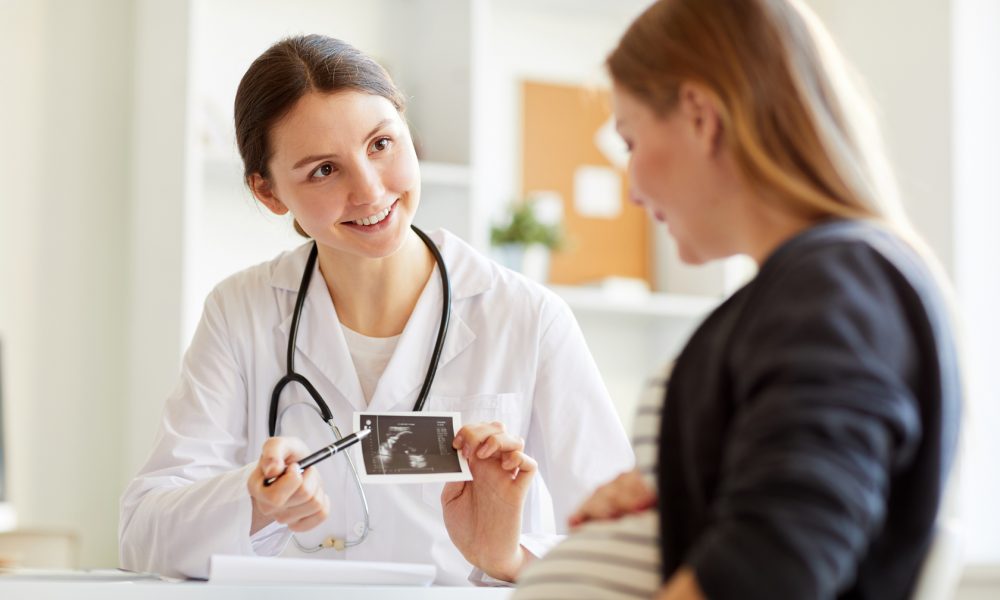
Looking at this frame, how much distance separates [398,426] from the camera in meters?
1.36

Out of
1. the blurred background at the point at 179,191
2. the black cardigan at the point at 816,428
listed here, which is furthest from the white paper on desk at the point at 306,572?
the blurred background at the point at 179,191

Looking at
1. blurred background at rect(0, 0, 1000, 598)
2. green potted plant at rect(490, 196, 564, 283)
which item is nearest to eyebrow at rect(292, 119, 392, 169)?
blurred background at rect(0, 0, 1000, 598)

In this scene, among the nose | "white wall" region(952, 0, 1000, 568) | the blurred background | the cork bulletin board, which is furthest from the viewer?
the cork bulletin board

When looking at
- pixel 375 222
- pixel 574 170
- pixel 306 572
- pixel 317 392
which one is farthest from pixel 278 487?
pixel 574 170

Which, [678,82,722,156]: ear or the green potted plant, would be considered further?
the green potted plant

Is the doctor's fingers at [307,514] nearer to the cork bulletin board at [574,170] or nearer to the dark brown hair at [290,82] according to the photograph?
the dark brown hair at [290,82]

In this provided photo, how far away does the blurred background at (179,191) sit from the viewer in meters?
2.70

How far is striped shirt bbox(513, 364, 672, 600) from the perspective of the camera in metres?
0.85

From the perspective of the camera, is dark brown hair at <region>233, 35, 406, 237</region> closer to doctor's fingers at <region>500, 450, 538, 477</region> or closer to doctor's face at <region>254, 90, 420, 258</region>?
doctor's face at <region>254, 90, 420, 258</region>

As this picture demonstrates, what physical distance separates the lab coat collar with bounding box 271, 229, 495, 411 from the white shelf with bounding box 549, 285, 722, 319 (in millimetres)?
1377

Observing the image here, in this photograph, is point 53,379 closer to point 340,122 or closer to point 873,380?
point 340,122

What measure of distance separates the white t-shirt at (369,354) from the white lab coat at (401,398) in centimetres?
3

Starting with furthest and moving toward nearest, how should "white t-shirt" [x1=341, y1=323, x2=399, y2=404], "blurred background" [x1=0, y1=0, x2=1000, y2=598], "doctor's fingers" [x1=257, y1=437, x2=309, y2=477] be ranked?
"blurred background" [x1=0, y1=0, x2=1000, y2=598] → "white t-shirt" [x1=341, y1=323, x2=399, y2=404] → "doctor's fingers" [x1=257, y1=437, x2=309, y2=477]

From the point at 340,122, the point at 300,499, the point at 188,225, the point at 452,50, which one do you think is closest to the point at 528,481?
the point at 300,499
